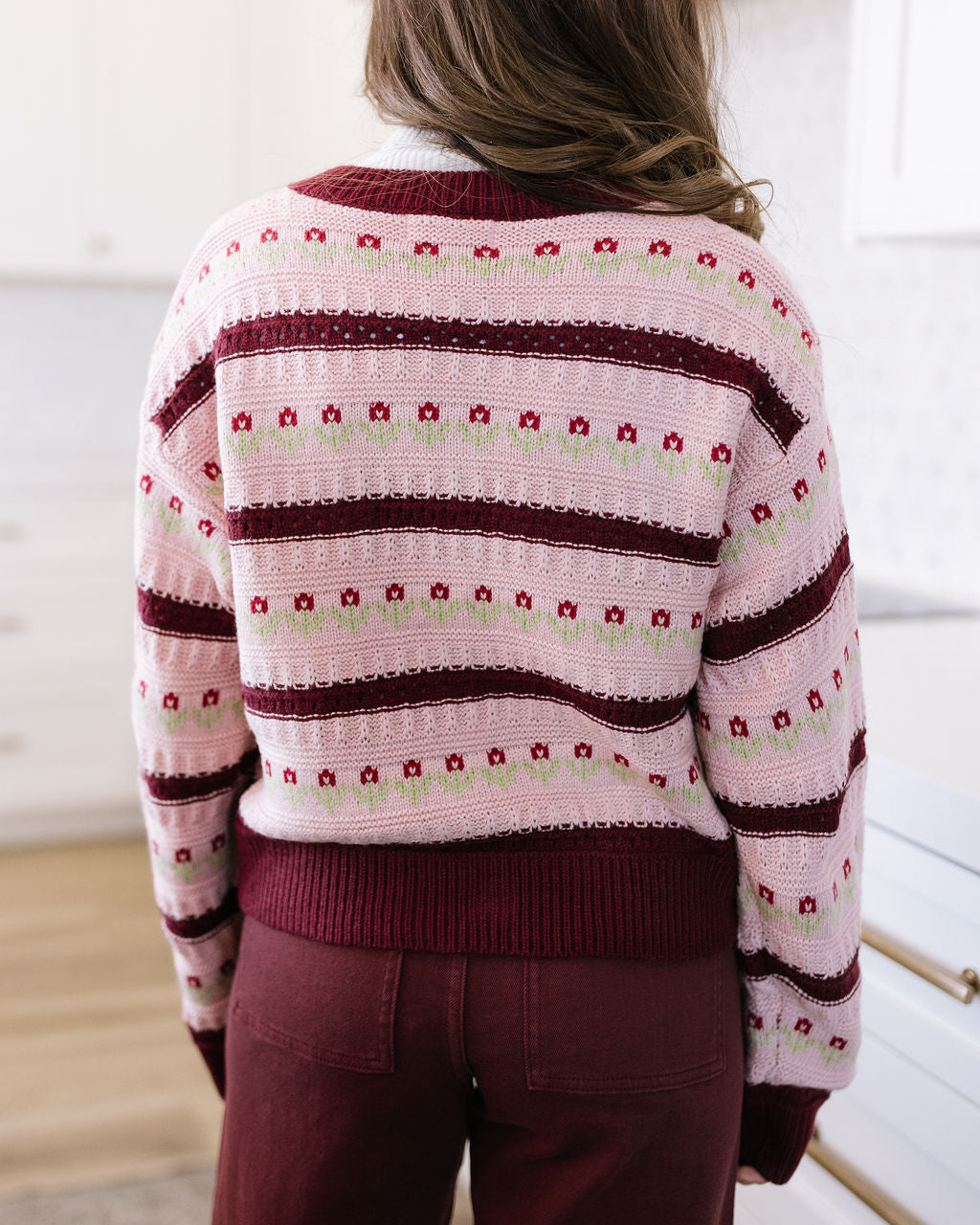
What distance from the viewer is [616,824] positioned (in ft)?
2.72

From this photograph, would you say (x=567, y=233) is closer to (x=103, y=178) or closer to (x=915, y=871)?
(x=915, y=871)

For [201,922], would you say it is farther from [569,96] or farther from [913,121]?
[913,121]

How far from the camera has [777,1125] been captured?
98cm

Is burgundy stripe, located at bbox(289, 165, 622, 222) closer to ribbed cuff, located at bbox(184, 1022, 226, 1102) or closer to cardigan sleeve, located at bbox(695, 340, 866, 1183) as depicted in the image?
cardigan sleeve, located at bbox(695, 340, 866, 1183)

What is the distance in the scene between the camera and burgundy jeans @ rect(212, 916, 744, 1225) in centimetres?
80

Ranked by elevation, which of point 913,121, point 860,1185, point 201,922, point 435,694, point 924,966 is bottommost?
point 860,1185

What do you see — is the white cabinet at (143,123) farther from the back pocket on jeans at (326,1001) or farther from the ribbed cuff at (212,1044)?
the back pocket on jeans at (326,1001)

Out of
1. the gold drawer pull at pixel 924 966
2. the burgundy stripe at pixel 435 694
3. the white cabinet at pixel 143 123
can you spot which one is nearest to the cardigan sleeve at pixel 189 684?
the burgundy stripe at pixel 435 694

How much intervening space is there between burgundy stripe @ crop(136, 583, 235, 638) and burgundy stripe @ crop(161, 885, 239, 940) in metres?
0.25

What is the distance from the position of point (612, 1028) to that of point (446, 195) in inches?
20.4

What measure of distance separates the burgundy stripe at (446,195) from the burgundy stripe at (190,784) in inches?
16.6

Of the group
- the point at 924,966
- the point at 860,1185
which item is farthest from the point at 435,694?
the point at 860,1185

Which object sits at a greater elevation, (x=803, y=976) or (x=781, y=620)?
(x=781, y=620)

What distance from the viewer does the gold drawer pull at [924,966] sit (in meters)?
1.13
